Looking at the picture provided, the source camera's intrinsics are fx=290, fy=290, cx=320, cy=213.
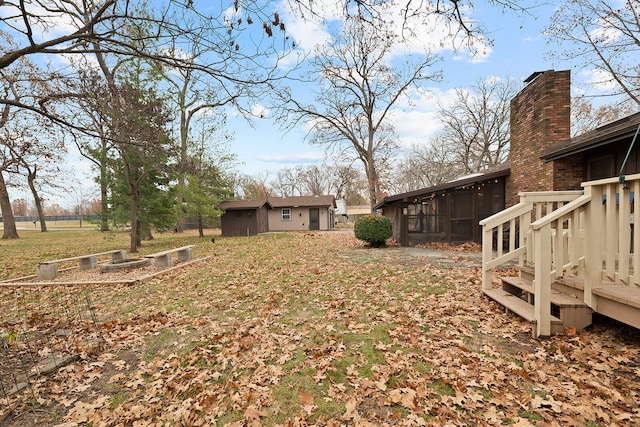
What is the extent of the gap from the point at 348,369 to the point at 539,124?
9.09m

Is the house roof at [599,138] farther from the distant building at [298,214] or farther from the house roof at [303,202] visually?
the distant building at [298,214]

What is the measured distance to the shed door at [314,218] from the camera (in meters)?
28.9

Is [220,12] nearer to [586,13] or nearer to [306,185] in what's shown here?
[586,13]

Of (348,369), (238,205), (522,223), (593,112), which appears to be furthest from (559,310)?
(593,112)

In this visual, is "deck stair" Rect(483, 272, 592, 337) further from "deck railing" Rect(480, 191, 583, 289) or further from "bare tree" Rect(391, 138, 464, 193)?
"bare tree" Rect(391, 138, 464, 193)

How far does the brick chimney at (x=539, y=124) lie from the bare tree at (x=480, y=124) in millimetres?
21422

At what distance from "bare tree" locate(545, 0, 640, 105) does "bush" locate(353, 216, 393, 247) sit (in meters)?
11.8

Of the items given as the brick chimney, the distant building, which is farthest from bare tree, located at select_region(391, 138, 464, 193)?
the brick chimney

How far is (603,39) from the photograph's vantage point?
46.6ft

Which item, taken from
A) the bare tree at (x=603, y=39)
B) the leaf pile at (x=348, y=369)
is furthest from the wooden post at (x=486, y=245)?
the bare tree at (x=603, y=39)

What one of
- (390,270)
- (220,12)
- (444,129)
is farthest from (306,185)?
(220,12)

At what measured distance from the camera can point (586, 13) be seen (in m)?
13.6

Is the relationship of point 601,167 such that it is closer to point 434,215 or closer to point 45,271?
point 434,215

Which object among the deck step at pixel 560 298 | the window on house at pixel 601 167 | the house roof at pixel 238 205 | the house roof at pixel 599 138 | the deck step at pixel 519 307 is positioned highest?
the house roof at pixel 599 138
